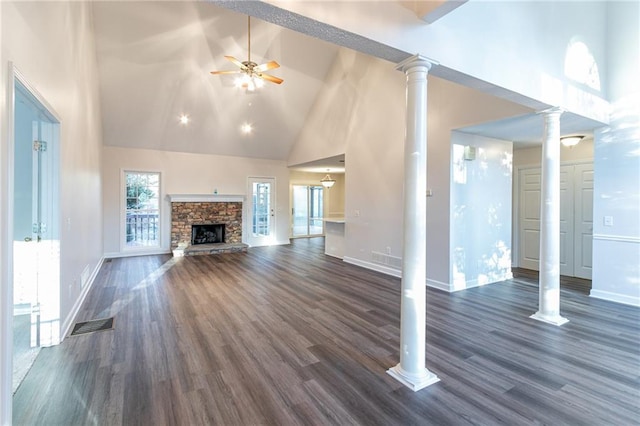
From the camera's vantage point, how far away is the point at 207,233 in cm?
861

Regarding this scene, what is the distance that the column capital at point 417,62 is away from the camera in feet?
7.20

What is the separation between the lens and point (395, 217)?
5.48m

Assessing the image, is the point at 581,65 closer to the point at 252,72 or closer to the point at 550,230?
the point at 550,230

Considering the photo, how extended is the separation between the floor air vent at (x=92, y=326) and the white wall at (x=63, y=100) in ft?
0.36

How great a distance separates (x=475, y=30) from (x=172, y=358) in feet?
12.4

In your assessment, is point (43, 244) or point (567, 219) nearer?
point (43, 244)

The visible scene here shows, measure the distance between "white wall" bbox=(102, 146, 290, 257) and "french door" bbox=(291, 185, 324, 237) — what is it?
1394 mm

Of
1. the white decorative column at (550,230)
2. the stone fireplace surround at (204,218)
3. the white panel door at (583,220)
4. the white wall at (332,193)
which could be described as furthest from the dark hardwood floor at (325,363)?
the white wall at (332,193)

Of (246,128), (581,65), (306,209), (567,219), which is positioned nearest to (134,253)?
(246,128)

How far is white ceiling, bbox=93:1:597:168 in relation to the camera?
5.02m

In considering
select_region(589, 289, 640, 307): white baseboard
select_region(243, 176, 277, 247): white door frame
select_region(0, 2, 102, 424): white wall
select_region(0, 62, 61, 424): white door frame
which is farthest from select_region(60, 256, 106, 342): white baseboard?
select_region(589, 289, 640, 307): white baseboard

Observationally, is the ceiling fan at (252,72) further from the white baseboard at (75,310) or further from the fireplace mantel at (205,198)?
the fireplace mantel at (205,198)

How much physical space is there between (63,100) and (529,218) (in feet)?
24.9

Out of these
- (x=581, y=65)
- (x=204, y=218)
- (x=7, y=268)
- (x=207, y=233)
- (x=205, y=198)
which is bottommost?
(x=207, y=233)
